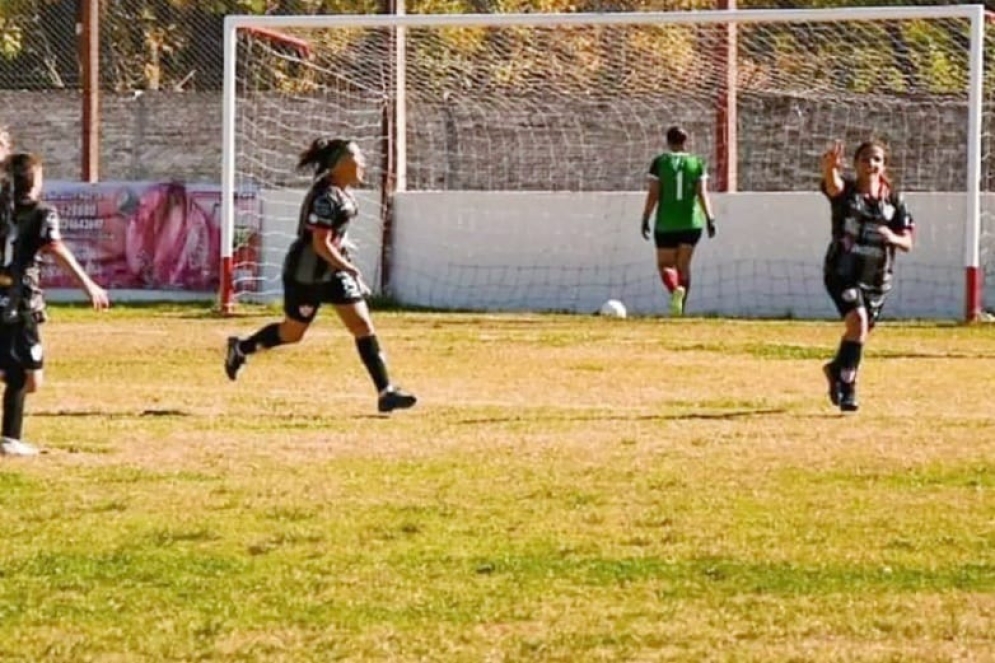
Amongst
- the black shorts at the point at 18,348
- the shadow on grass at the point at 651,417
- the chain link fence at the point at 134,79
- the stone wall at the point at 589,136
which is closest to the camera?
the black shorts at the point at 18,348

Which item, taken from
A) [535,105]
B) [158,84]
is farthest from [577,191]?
[158,84]

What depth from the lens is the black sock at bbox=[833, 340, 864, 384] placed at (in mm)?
14711

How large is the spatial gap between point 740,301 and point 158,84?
11.1m

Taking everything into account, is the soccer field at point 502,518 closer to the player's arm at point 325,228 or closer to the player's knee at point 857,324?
the player's knee at point 857,324

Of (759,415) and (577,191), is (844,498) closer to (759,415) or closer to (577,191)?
(759,415)

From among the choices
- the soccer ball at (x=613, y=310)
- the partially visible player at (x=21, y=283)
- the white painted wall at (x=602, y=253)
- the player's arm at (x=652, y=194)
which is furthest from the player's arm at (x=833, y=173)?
the white painted wall at (x=602, y=253)

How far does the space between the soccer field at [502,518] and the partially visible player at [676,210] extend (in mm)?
6031

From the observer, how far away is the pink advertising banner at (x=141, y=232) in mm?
28344

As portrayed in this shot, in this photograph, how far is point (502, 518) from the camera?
412 inches

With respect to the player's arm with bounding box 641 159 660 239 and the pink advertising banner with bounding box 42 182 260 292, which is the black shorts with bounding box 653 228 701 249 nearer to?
the player's arm with bounding box 641 159 660 239

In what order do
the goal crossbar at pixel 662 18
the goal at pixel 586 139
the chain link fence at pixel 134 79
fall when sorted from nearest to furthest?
the goal crossbar at pixel 662 18, the goal at pixel 586 139, the chain link fence at pixel 134 79

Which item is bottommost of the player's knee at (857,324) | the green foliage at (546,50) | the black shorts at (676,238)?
the player's knee at (857,324)

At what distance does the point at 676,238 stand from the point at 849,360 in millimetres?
9435

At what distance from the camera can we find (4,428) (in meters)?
12.8
